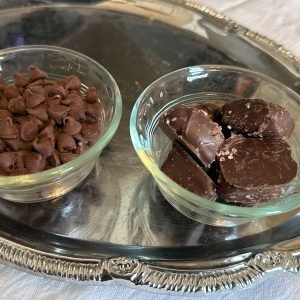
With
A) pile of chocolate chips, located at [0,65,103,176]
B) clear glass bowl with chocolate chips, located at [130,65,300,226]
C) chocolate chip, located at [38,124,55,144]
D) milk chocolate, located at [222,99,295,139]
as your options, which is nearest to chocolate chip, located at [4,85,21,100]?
pile of chocolate chips, located at [0,65,103,176]

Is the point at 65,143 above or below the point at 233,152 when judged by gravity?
below

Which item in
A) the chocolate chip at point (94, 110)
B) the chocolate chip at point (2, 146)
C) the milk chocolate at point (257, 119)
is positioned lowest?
the chocolate chip at point (2, 146)

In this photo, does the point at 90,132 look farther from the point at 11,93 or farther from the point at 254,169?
the point at 254,169

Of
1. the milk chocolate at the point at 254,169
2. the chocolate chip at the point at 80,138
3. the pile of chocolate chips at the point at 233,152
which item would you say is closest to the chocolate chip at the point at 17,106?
the chocolate chip at the point at 80,138

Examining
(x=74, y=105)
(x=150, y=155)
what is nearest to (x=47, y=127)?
(x=74, y=105)

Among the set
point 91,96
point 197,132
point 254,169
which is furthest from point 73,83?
point 254,169

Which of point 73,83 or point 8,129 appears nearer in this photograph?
point 8,129

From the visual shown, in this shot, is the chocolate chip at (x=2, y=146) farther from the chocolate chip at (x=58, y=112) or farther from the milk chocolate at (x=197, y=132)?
the milk chocolate at (x=197, y=132)
